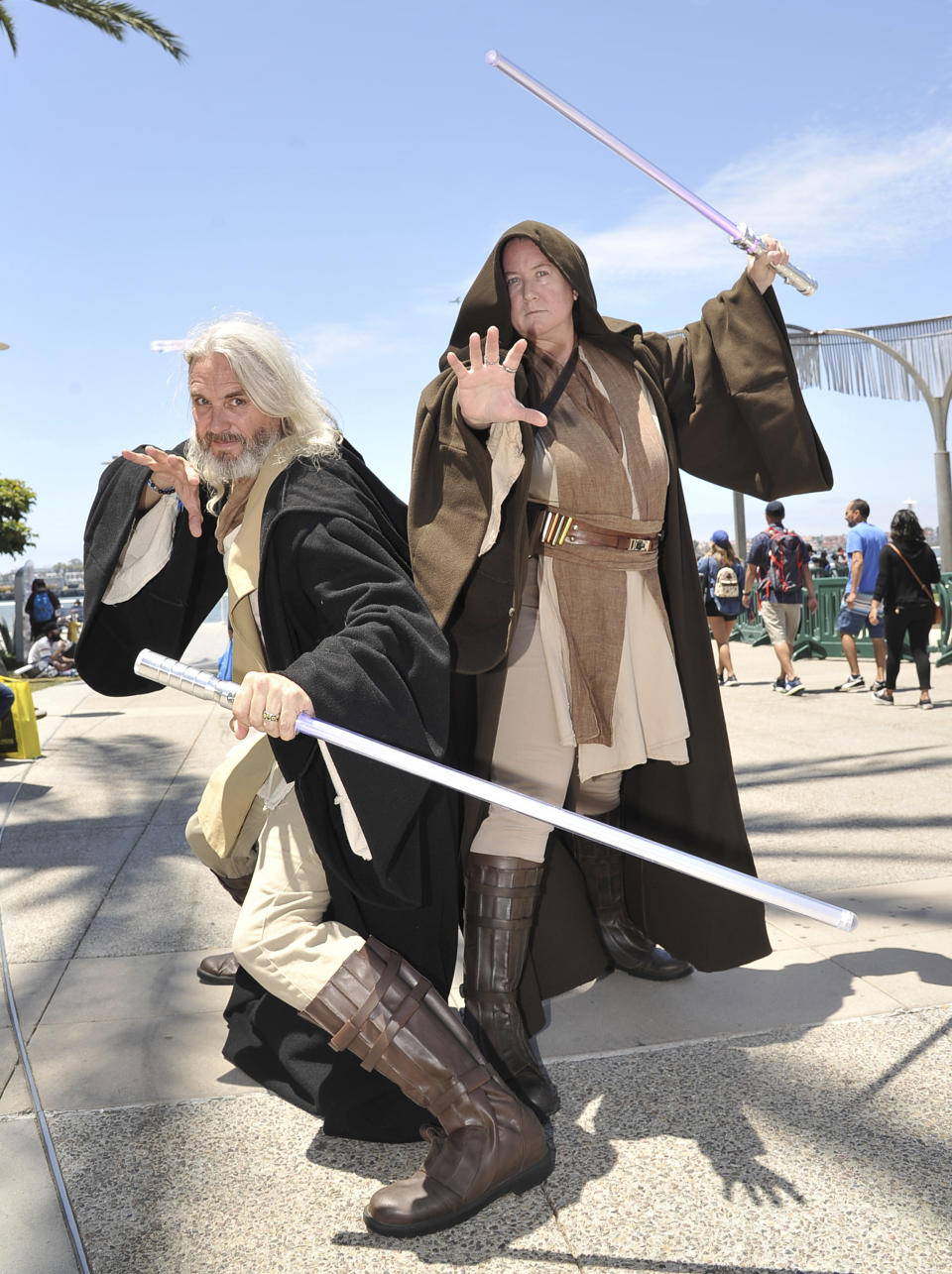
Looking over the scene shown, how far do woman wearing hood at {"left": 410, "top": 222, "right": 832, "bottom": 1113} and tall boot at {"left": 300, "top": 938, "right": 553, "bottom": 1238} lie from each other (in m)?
0.34

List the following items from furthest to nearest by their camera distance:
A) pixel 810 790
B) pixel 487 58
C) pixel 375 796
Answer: pixel 810 790, pixel 487 58, pixel 375 796

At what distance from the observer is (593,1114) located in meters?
2.39

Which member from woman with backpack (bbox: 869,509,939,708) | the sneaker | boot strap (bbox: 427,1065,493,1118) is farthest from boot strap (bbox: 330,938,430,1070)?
the sneaker

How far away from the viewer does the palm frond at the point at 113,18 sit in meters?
12.6

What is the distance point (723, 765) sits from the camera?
2867 millimetres

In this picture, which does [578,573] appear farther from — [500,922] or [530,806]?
[530,806]

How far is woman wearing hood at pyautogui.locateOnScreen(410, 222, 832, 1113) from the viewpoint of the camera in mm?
2486

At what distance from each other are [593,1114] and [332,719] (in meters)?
1.11

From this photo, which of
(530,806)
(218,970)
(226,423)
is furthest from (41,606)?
(530,806)

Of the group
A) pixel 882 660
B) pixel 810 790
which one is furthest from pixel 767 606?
pixel 810 790

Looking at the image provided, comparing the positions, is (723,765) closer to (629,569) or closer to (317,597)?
(629,569)

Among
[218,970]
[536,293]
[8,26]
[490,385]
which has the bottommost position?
[218,970]

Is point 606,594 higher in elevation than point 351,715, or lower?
higher

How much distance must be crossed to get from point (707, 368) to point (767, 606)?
24.3 feet
